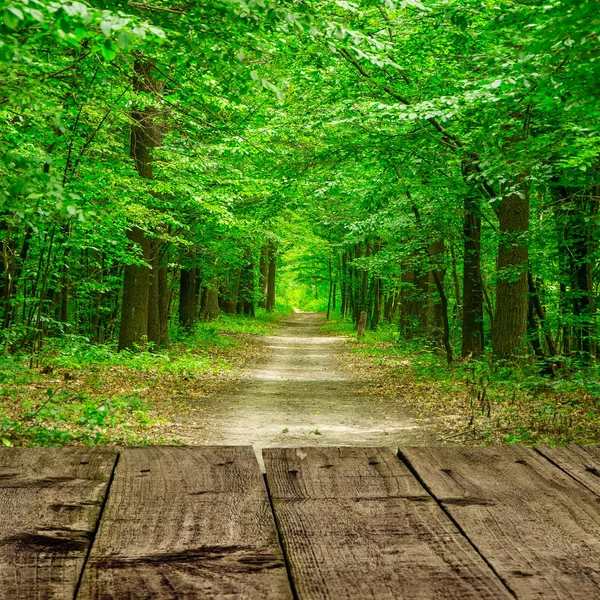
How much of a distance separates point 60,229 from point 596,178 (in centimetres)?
1017

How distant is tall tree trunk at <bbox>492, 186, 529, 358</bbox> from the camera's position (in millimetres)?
13375

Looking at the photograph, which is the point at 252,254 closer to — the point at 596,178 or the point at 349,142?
the point at 349,142

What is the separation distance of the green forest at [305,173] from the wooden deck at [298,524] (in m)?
2.30

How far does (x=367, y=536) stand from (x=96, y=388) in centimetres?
1164

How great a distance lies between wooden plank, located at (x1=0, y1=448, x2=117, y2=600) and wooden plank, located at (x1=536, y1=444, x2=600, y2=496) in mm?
1455

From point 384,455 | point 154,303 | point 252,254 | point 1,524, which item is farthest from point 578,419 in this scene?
point 252,254

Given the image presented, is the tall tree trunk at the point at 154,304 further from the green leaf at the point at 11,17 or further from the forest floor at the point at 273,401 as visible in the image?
the green leaf at the point at 11,17

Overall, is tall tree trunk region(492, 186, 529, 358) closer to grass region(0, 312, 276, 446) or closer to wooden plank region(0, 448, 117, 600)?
grass region(0, 312, 276, 446)

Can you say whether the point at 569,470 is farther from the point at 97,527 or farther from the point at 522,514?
the point at 97,527

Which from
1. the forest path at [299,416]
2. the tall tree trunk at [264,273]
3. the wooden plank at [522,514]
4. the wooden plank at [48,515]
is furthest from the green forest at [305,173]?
the tall tree trunk at [264,273]

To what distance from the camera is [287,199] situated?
648 inches

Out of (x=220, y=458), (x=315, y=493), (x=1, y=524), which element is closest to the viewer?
(x=1, y=524)

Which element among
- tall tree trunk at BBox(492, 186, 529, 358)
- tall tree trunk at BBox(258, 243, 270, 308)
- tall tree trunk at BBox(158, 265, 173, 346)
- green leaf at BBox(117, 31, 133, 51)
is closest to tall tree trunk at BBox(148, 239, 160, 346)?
tall tree trunk at BBox(158, 265, 173, 346)

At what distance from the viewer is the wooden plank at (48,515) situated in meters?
1.32
